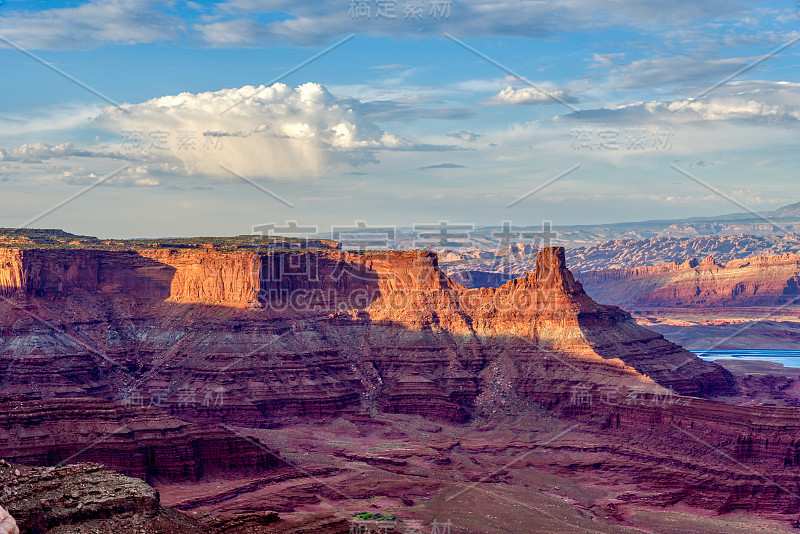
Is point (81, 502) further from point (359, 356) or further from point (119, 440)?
point (359, 356)

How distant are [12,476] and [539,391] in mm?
80167

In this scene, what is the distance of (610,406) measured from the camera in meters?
112

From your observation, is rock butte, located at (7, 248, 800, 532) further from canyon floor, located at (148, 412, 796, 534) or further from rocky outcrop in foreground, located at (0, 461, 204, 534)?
rocky outcrop in foreground, located at (0, 461, 204, 534)

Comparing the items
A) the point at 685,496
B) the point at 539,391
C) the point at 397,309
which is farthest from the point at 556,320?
the point at 685,496

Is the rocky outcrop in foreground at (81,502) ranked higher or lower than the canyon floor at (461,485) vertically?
higher

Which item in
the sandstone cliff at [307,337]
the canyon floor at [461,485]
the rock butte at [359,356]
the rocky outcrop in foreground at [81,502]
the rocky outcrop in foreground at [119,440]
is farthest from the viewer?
the sandstone cliff at [307,337]

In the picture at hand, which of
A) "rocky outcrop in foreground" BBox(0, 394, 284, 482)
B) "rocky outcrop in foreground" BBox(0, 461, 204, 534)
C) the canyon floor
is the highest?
"rocky outcrop in foreground" BBox(0, 461, 204, 534)

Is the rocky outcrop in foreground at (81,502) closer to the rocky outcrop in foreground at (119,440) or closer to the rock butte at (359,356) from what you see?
the rocky outcrop in foreground at (119,440)

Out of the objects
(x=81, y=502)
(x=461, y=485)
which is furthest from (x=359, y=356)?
(x=81, y=502)

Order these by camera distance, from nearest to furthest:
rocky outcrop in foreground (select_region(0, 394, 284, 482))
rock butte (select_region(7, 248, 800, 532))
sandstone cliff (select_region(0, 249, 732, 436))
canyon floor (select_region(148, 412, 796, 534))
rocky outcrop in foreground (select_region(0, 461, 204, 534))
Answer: rocky outcrop in foreground (select_region(0, 461, 204, 534))
rocky outcrop in foreground (select_region(0, 394, 284, 482))
canyon floor (select_region(148, 412, 796, 534))
rock butte (select_region(7, 248, 800, 532))
sandstone cliff (select_region(0, 249, 732, 436))

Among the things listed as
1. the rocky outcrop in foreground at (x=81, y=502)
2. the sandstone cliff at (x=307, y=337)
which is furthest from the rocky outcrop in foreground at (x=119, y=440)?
the rocky outcrop in foreground at (x=81, y=502)

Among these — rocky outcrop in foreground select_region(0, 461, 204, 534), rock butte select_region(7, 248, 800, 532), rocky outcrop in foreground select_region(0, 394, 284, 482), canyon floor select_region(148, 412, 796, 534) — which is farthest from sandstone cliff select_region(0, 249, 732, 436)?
rocky outcrop in foreground select_region(0, 461, 204, 534)

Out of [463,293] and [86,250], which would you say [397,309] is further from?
[86,250]

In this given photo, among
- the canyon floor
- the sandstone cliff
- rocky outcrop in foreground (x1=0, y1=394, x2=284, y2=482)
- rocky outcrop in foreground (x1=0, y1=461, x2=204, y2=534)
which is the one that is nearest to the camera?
rocky outcrop in foreground (x1=0, y1=461, x2=204, y2=534)
